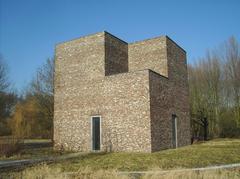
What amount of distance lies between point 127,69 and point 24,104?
2230 centimetres

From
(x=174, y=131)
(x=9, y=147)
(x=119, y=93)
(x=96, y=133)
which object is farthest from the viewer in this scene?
(x=174, y=131)

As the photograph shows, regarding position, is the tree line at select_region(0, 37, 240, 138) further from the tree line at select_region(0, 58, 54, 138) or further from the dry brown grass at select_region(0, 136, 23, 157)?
the dry brown grass at select_region(0, 136, 23, 157)

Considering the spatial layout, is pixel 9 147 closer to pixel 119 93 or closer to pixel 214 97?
pixel 119 93

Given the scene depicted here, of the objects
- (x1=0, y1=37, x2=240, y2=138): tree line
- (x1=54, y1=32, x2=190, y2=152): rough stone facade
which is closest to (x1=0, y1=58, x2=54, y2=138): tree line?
(x1=0, y1=37, x2=240, y2=138): tree line

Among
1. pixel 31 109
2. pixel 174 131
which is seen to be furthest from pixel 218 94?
pixel 31 109

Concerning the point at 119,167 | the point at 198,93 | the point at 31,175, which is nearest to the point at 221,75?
the point at 198,93

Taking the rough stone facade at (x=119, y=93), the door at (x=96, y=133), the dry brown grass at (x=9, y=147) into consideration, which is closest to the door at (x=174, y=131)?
the rough stone facade at (x=119, y=93)

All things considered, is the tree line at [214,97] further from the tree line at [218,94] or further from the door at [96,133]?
the door at [96,133]

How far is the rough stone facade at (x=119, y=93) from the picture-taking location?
15.8m

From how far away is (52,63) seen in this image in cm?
2841

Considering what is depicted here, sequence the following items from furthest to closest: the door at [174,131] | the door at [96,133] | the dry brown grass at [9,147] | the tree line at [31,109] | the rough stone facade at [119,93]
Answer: the tree line at [31,109] < the door at [174,131] < the door at [96,133] < the rough stone facade at [119,93] < the dry brown grass at [9,147]

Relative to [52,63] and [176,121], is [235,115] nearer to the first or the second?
[176,121]

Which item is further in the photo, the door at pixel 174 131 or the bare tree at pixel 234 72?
the bare tree at pixel 234 72

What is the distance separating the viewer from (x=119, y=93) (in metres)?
16.6
